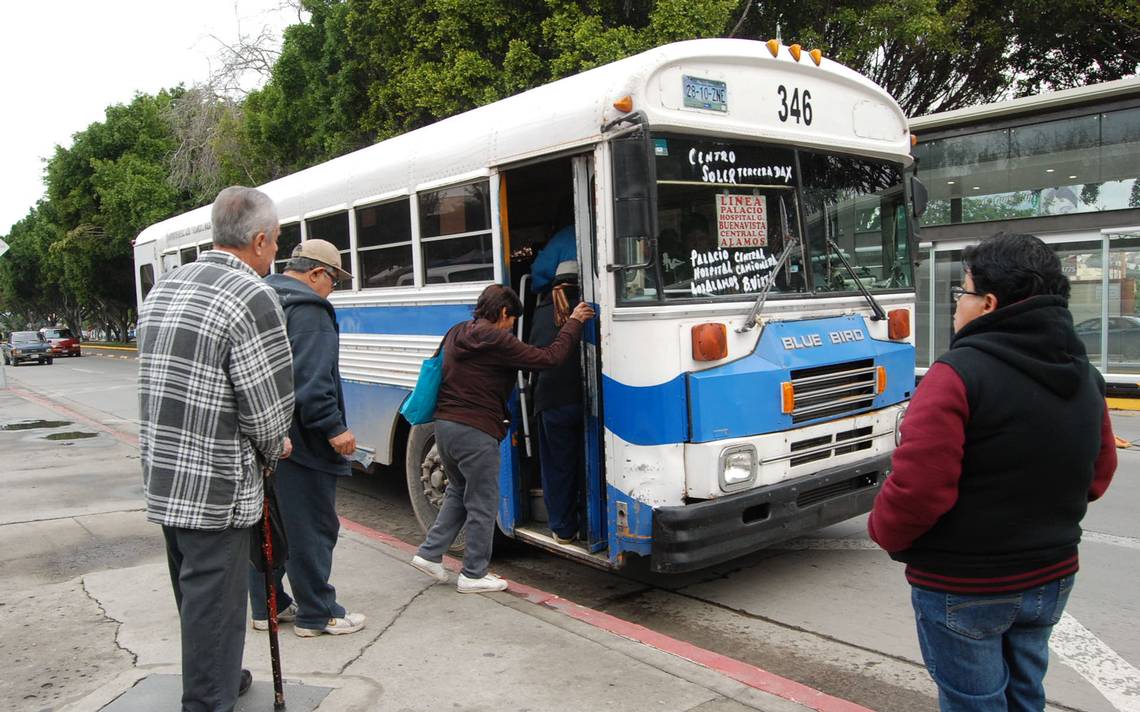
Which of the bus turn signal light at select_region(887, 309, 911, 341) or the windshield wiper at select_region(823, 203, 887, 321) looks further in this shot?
the bus turn signal light at select_region(887, 309, 911, 341)

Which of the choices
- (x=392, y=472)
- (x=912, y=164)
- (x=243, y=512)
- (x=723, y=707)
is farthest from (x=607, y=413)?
(x=392, y=472)

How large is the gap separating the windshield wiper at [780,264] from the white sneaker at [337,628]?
96.8 inches

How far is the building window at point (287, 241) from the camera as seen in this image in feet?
25.4

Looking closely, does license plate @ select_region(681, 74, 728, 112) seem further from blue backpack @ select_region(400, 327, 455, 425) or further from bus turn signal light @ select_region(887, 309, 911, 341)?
blue backpack @ select_region(400, 327, 455, 425)

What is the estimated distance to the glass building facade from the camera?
13.1m

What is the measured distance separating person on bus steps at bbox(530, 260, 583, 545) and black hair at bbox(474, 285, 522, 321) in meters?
0.29

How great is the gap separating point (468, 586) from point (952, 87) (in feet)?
56.5

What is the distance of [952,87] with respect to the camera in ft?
59.9

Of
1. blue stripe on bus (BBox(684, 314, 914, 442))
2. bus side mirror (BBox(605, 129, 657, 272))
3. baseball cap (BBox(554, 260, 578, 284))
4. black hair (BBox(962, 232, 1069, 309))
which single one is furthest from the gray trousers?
black hair (BBox(962, 232, 1069, 309))

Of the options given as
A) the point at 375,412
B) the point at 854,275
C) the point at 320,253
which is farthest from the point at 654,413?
the point at 375,412

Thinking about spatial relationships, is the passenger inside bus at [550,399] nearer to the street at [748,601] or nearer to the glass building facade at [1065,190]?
the street at [748,601]

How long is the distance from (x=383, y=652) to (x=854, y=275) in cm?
332

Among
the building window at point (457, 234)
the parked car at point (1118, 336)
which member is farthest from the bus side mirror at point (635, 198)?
the parked car at point (1118, 336)

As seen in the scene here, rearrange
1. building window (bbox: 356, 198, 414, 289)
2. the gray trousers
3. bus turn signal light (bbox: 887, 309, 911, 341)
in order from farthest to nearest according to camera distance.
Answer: building window (bbox: 356, 198, 414, 289) < bus turn signal light (bbox: 887, 309, 911, 341) < the gray trousers
